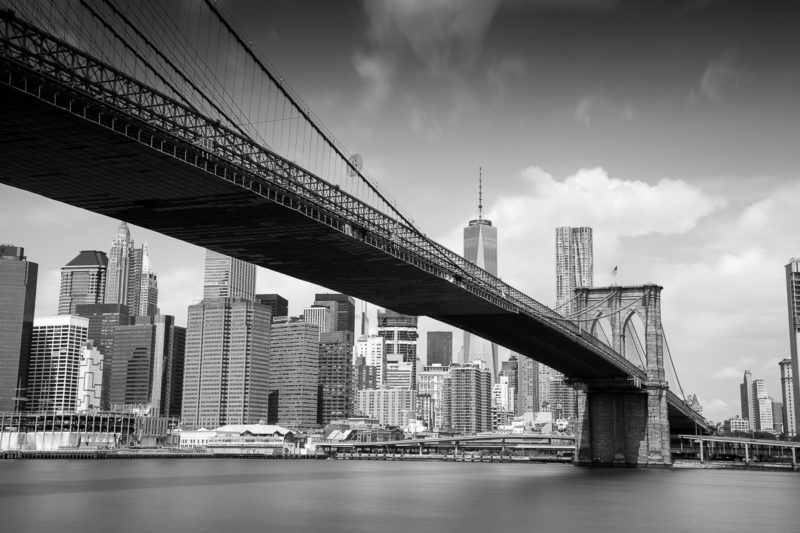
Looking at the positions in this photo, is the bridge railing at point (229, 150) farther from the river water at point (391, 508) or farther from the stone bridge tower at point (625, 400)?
the stone bridge tower at point (625, 400)

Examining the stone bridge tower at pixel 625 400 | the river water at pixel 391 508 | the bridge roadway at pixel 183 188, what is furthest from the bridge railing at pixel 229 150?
the stone bridge tower at pixel 625 400

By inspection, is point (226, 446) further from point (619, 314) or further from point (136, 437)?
point (619, 314)

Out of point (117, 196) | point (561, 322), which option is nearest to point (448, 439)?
point (561, 322)

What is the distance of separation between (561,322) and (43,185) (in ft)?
138

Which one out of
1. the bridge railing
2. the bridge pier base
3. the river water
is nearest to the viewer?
the bridge railing

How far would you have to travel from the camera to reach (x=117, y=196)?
3762cm

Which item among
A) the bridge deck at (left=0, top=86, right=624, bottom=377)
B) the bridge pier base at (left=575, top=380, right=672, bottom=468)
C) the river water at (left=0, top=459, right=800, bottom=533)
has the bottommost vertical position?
the river water at (left=0, top=459, right=800, bottom=533)

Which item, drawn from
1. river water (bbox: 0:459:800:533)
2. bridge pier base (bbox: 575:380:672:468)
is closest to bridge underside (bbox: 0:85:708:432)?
river water (bbox: 0:459:800:533)

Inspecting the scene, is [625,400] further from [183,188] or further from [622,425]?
[183,188]

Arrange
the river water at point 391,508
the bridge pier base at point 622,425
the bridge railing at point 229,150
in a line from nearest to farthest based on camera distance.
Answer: the bridge railing at point 229,150 → the river water at point 391,508 → the bridge pier base at point 622,425

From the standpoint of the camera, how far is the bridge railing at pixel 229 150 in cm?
2761

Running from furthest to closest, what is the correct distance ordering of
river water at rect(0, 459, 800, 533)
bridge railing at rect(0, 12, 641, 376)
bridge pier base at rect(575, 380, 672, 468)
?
bridge pier base at rect(575, 380, 672, 468) < river water at rect(0, 459, 800, 533) < bridge railing at rect(0, 12, 641, 376)

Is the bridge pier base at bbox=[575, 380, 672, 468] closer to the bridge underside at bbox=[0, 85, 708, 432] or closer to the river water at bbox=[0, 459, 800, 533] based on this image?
the river water at bbox=[0, 459, 800, 533]

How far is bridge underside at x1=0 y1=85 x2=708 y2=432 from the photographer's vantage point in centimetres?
3089
